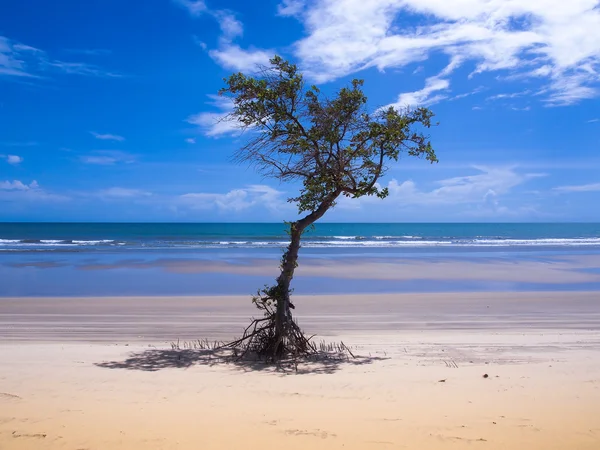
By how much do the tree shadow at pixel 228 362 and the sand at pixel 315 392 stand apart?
6 cm

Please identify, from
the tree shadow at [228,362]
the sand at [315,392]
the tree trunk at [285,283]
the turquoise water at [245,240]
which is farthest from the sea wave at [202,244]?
the tree trunk at [285,283]

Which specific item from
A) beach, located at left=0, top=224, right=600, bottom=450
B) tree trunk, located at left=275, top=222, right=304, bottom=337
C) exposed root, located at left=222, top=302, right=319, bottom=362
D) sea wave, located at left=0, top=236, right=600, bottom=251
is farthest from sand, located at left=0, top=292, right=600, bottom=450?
sea wave, located at left=0, top=236, right=600, bottom=251

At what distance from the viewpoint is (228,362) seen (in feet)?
24.7

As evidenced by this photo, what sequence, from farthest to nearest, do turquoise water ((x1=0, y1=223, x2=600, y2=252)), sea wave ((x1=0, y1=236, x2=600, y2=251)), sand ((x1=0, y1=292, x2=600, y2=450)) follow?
1. turquoise water ((x1=0, y1=223, x2=600, y2=252))
2. sea wave ((x1=0, y1=236, x2=600, y2=251))
3. sand ((x1=0, y1=292, x2=600, y2=450))

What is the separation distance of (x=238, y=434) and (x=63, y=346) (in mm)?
5401

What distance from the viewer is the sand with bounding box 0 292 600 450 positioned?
458 cm

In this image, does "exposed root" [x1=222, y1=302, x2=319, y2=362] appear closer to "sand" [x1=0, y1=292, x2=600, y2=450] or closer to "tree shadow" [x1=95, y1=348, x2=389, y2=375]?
"tree shadow" [x1=95, y1=348, x2=389, y2=375]

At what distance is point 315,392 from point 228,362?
6.53 feet

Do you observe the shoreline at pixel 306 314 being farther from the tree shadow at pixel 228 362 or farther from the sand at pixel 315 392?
the tree shadow at pixel 228 362

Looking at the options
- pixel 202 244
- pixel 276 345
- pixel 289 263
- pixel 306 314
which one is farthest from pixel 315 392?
pixel 202 244

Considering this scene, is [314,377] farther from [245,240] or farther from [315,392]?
[245,240]

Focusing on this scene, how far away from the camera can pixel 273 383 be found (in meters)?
6.41

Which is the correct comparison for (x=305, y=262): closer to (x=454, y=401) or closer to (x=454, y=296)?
(x=454, y=296)

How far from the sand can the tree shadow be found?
2.3 inches
